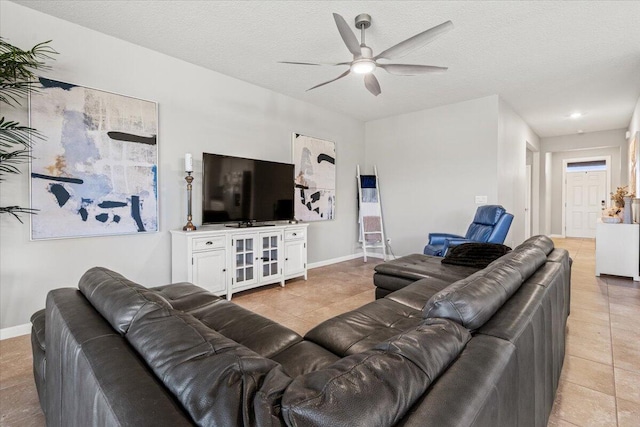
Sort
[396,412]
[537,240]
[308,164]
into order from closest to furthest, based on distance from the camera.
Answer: [396,412]
[537,240]
[308,164]

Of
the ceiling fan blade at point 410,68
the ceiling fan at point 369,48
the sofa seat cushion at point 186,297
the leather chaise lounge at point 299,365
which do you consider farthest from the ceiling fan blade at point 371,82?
the sofa seat cushion at point 186,297

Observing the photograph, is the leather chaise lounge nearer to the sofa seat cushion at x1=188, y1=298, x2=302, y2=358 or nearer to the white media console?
the sofa seat cushion at x1=188, y1=298, x2=302, y2=358

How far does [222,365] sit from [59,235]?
2.92 metres

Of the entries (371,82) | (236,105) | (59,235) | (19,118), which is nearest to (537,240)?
(371,82)

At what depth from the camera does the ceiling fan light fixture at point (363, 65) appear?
2.69m

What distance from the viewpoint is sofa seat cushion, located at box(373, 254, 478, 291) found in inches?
108

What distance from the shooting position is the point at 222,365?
0.71 meters

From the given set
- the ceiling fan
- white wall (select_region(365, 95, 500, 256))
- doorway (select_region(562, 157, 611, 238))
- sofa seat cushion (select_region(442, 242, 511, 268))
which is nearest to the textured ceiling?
the ceiling fan

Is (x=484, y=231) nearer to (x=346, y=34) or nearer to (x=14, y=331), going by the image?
(x=346, y=34)

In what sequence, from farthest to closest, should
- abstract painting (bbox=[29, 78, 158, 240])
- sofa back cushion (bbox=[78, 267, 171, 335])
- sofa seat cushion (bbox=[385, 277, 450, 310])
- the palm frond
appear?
1. abstract painting (bbox=[29, 78, 158, 240])
2. the palm frond
3. sofa seat cushion (bbox=[385, 277, 450, 310])
4. sofa back cushion (bbox=[78, 267, 171, 335])

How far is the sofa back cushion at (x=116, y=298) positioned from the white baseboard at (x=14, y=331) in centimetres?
200

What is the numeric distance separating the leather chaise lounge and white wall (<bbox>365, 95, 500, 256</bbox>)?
145 inches

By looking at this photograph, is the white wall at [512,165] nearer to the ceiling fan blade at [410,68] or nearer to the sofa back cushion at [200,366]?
the ceiling fan blade at [410,68]

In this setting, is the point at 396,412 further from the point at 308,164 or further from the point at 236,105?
the point at 308,164
